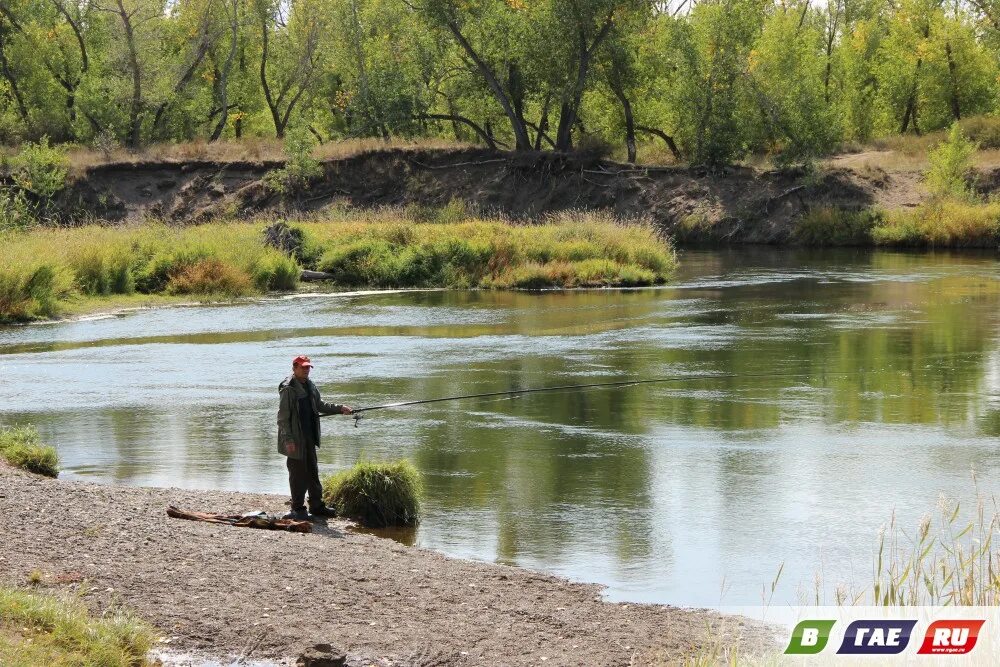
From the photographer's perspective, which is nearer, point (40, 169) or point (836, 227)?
point (40, 169)

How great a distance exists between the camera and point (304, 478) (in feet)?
44.2

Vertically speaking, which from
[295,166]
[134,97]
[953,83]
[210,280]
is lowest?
[210,280]

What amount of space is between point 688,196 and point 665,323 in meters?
33.6

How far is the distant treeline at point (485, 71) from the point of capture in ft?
210

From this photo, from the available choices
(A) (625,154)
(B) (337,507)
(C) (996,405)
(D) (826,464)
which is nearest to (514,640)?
(B) (337,507)

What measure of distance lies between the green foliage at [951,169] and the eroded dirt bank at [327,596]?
53130mm

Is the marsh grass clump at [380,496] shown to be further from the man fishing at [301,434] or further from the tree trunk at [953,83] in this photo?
the tree trunk at [953,83]

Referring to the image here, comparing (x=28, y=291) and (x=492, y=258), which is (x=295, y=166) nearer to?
(x=492, y=258)

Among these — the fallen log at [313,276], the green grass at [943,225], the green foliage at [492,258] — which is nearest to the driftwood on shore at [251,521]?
the green foliage at [492,258]

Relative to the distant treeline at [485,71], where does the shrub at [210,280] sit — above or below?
below

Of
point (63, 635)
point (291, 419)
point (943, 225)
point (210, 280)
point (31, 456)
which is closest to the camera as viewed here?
point (63, 635)

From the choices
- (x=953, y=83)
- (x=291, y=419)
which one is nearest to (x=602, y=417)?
(x=291, y=419)

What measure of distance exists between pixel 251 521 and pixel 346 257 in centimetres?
3110

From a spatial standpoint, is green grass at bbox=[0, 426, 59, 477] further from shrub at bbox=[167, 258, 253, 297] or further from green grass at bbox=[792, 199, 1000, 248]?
green grass at bbox=[792, 199, 1000, 248]
